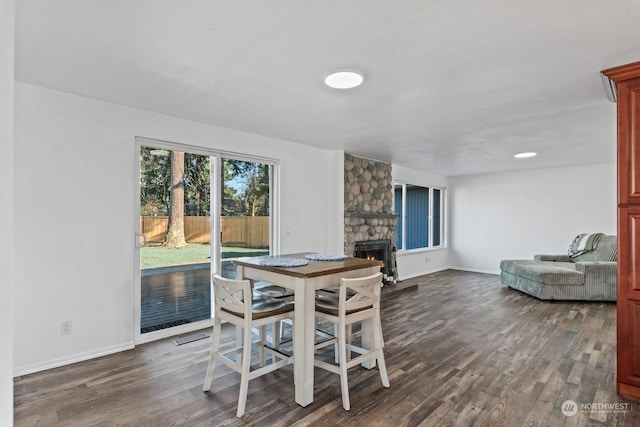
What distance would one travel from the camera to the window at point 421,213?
23.5 feet

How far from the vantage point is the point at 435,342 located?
3338mm

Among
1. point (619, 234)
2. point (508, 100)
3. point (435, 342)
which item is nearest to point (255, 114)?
point (508, 100)

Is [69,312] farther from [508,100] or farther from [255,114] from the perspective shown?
[508,100]

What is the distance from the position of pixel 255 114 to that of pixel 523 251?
633cm

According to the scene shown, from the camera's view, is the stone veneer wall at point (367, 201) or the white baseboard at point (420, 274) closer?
the stone veneer wall at point (367, 201)

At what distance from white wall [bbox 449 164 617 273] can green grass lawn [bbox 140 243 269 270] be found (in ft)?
18.8

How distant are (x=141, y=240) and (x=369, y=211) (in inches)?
143

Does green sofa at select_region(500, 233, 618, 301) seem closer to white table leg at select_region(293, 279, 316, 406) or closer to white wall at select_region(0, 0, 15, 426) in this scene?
white table leg at select_region(293, 279, 316, 406)

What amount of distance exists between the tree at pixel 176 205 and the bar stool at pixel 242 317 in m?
1.45

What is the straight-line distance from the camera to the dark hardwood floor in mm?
2072

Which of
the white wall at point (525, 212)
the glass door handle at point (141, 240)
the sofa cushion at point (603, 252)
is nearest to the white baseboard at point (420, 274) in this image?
the white wall at point (525, 212)

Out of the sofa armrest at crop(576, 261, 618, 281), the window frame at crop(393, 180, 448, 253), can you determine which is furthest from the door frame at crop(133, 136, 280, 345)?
the sofa armrest at crop(576, 261, 618, 281)

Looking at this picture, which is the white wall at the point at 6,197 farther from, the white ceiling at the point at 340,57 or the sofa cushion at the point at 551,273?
the sofa cushion at the point at 551,273

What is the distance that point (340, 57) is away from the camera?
7.05 ft
